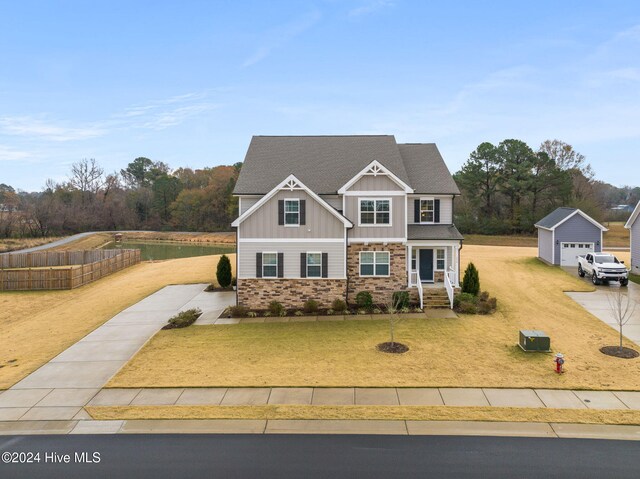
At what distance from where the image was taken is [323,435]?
35.6 ft

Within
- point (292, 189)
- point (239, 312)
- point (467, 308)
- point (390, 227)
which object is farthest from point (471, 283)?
point (239, 312)

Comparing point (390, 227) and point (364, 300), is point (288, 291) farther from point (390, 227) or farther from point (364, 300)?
point (390, 227)

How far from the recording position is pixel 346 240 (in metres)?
23.3

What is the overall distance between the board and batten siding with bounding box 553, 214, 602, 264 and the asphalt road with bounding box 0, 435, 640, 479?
27107 millimetres

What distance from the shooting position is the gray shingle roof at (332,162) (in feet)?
84.6

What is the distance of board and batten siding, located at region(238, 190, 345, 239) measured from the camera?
2308cm

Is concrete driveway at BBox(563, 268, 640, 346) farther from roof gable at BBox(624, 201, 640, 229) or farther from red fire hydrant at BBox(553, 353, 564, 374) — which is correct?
roof gable at BBox(624, 201, 640, 229)

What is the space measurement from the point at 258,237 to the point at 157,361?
8779 mm

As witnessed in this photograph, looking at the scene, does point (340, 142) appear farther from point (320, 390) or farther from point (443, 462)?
point (443, 462)

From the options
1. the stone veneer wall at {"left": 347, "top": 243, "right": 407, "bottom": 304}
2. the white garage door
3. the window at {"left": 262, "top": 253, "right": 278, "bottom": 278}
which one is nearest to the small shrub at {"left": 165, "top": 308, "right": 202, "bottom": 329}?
the window at {"left": 262, "top": 253, "right": 278, "bottom": 278}

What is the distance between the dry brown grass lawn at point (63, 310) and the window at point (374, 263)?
14.0m

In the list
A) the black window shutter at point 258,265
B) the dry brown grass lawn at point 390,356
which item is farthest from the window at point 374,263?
the black window shutter at point 258,265

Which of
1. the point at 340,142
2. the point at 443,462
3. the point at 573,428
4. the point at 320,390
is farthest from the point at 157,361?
the point at 340,142

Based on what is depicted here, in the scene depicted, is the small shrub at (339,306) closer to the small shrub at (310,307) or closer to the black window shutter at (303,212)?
the small shrub at (310,307)
